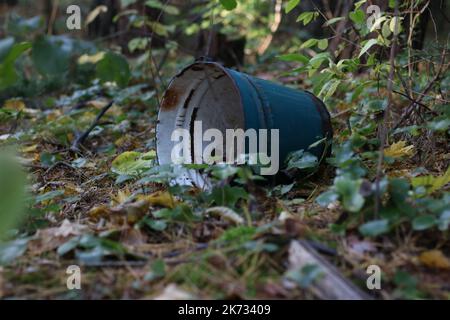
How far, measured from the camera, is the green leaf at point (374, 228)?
1.26 metres

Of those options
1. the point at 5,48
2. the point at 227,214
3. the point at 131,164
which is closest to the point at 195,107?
the point at 131,164

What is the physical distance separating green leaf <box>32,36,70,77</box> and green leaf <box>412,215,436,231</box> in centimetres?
95

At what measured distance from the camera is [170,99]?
237cm

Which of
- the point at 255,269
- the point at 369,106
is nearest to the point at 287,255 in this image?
the point at 255,269

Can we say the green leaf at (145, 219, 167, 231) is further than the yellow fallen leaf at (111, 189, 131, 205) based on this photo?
No

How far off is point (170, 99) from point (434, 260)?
56.2 inches

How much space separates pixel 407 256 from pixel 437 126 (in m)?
0.54

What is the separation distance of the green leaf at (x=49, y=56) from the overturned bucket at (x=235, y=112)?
0.62 meters

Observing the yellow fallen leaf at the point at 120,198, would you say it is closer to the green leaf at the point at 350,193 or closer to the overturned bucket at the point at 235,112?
the overturned bucket at the point at 235,112

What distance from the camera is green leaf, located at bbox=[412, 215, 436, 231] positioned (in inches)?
51.0

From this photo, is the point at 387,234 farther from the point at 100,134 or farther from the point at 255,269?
the point at 100,134

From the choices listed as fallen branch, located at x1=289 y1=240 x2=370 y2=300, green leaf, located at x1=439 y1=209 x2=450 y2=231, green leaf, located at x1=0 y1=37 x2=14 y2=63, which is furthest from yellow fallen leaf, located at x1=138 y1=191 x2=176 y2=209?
green leaf, located at x1=439 y1=209 x2=450 y2=231

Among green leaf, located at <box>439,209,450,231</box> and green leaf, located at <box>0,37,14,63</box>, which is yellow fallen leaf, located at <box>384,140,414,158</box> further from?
green leaf, located at <box>0,37,14,63</box>

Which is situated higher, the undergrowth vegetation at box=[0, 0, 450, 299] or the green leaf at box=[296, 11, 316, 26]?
the green leaf at box=[296, 11, 316, 26]
